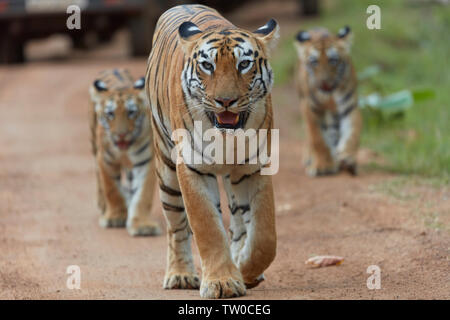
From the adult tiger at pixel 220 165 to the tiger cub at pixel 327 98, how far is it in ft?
12.0

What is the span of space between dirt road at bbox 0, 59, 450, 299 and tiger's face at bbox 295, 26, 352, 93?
99 cm

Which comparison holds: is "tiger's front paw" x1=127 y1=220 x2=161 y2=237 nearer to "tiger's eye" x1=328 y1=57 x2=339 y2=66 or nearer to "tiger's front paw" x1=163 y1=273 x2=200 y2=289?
"tiger's front paw" x1=163 y1=273 x2=200 y2=289

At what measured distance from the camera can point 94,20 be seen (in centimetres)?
1512

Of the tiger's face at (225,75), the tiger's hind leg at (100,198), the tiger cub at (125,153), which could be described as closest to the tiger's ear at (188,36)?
the tiger's face at (225,75)

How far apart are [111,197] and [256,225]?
2799 millimetres

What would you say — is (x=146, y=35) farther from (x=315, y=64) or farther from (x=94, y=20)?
(x=315, y=64)

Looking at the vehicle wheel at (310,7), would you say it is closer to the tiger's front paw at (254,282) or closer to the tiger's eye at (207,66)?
the tiger's front paw at (254,282)

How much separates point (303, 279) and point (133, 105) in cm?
251

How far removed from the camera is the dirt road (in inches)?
201

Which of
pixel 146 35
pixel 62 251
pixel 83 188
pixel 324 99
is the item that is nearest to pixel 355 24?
pixel 146 35

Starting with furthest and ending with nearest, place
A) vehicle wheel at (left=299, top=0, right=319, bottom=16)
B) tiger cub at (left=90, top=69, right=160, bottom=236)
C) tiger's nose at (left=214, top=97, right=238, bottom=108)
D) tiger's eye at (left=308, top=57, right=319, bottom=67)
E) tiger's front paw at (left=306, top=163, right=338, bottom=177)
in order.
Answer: vehicle wheel at (left=299, top=0, right=319, bottom=16) < tiger's eye at (left=308, top=57, right=319, bottom=67) < tiger's front paw at (left=306, top=163, right=338, bottom=177) < tiger cub at (left=90, top=69, right=160, bottom=236) < tiger's nose at (left=214, top=97, right=238, bottom=108)

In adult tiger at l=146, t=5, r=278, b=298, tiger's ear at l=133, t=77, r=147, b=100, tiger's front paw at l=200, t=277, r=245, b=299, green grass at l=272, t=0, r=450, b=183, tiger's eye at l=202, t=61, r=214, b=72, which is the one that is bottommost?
green grass at l=272, t=0, r=450, b=183

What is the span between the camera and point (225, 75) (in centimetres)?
455

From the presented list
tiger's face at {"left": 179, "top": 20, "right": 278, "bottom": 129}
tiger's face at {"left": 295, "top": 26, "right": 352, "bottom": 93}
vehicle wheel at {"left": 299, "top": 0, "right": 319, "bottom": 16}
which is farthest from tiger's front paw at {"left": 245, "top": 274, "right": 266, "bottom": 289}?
vehicle wheel at {"left": 299, "top": 0, "right": 319, "bottom": 16}
